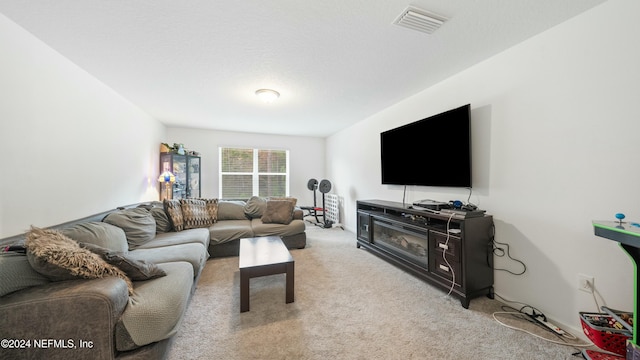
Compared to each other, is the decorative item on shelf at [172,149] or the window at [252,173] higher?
the decorative item on shelf at [172,149]

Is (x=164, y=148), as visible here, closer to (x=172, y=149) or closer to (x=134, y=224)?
(x=172, y=149)

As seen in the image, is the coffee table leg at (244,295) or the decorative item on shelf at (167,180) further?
the decorative item on shelf at (167,180)

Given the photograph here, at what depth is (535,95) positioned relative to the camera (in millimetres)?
1857

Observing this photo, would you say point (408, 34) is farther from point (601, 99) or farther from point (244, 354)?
point (244, 354)

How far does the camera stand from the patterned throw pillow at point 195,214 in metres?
3.29

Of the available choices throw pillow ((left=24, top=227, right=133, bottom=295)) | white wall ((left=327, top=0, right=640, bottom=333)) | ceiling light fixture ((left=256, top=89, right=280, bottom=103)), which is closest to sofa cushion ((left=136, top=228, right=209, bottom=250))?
throw pillow ((left=24, top=227, right=133, bottom=295))

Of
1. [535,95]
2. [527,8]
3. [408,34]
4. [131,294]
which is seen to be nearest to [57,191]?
[131,294]

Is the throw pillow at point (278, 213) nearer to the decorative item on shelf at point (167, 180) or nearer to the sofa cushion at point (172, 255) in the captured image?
the sofa cushion at point (172, 255)

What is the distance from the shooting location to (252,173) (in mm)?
5793

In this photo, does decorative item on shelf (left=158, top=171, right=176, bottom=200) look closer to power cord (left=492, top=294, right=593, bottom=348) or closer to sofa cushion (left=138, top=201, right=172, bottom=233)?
sofa cushion (left=138, top=201, right=172, bottom=233)

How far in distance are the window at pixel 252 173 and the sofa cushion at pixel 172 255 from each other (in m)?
3.34

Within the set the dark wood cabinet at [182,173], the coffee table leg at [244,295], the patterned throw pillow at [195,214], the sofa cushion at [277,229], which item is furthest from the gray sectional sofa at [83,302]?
the dark wood cabinet at [182,173]

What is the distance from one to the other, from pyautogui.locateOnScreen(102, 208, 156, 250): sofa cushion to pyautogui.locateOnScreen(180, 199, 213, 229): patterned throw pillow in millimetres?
558

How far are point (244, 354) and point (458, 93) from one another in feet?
10.5
